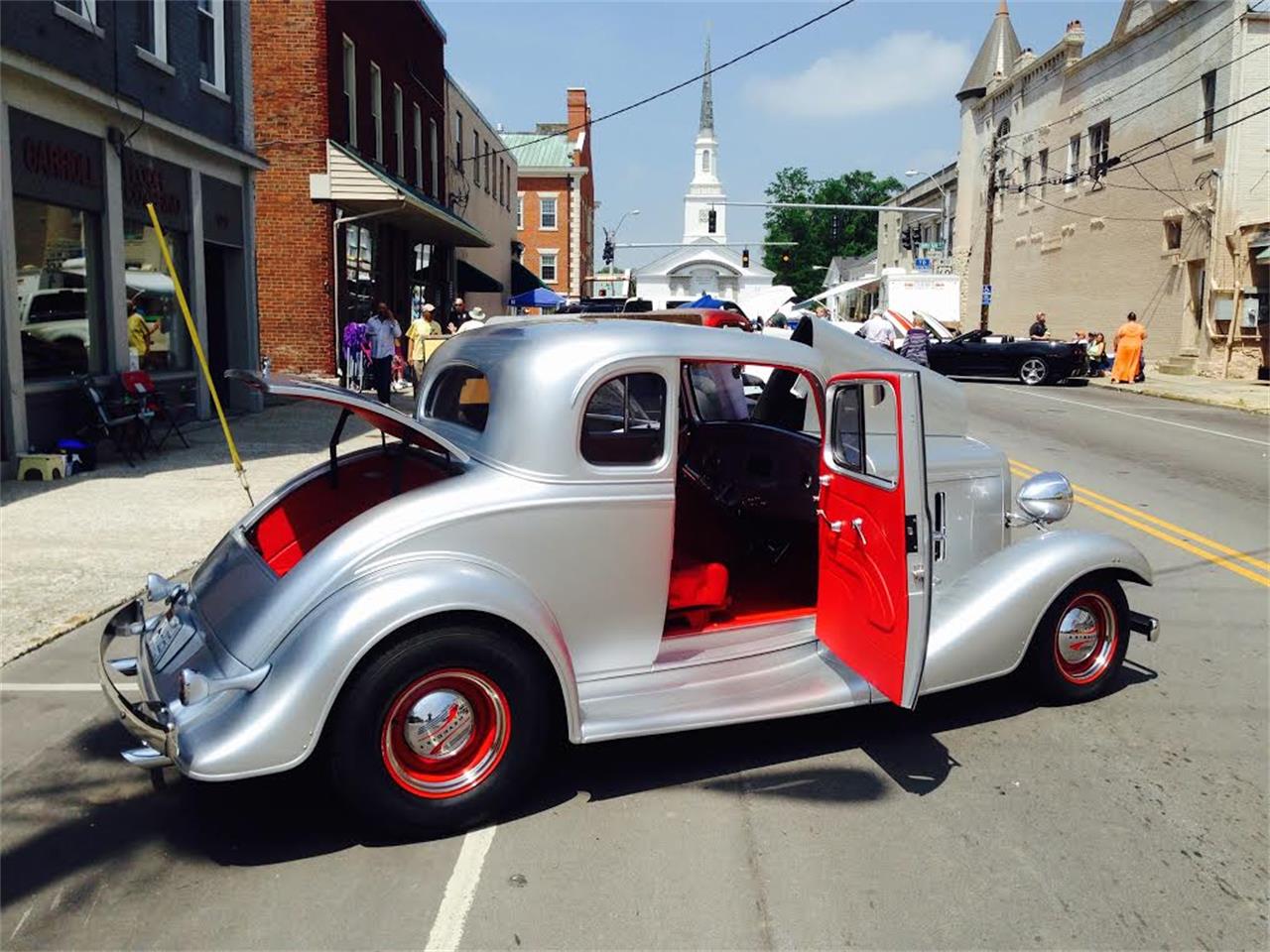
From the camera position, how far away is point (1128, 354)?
26828 mm

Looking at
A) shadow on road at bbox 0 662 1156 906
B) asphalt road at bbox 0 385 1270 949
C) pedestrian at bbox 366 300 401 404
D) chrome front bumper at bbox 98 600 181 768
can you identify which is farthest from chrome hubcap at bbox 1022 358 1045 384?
chrome front bumper at bbox 98 600 181 768

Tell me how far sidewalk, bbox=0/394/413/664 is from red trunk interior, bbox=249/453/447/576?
5.71 ft

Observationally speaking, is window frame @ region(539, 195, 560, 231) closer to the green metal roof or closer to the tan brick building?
the green metal roof

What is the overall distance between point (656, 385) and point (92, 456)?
9.21m

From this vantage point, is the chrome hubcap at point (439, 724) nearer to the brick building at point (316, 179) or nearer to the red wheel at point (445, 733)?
the red wheel at point (445, 733)

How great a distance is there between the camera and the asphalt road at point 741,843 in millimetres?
3189

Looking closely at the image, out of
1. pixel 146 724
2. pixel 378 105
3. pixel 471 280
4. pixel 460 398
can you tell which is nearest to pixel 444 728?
pixel 146 724

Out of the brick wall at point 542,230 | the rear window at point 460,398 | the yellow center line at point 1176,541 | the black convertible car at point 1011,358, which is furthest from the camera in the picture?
the brick wall at point 542,230

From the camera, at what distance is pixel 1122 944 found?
3.09 meters

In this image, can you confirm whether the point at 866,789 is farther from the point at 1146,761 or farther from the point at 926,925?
the point at 1146,761

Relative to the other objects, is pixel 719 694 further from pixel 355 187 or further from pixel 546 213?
pixel 546 213

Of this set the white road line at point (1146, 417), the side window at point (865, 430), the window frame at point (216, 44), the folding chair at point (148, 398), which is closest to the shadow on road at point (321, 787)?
the side window at point (865, 430)

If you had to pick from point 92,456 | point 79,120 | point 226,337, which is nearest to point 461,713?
point 92,456

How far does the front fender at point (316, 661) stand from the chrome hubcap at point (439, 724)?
29 cm
